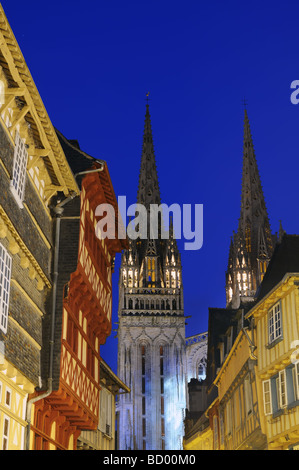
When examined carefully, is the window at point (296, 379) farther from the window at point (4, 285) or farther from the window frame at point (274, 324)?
the window at point (4, 285)

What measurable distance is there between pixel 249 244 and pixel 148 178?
15.7 m

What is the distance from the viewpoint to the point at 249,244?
290 feet

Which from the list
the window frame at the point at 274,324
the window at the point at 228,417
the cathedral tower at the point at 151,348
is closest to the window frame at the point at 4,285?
the window frame at the point at 274,324

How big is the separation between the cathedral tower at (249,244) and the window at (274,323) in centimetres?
6122

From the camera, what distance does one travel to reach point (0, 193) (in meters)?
13.2

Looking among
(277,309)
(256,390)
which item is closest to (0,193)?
(277,309)

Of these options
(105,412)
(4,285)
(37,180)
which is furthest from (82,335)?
(105,412)

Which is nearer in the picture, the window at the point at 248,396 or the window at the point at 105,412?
the window at the point at 248,396

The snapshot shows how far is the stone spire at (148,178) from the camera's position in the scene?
302 ft

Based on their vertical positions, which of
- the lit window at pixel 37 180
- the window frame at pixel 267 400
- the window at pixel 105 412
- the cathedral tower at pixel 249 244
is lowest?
the window frame at pixel 267 400

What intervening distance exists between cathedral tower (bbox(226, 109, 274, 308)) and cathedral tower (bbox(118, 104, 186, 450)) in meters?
6.80

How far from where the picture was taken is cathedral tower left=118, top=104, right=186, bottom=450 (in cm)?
7594

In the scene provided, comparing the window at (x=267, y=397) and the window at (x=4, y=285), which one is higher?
the window at (x=4, y=285)
